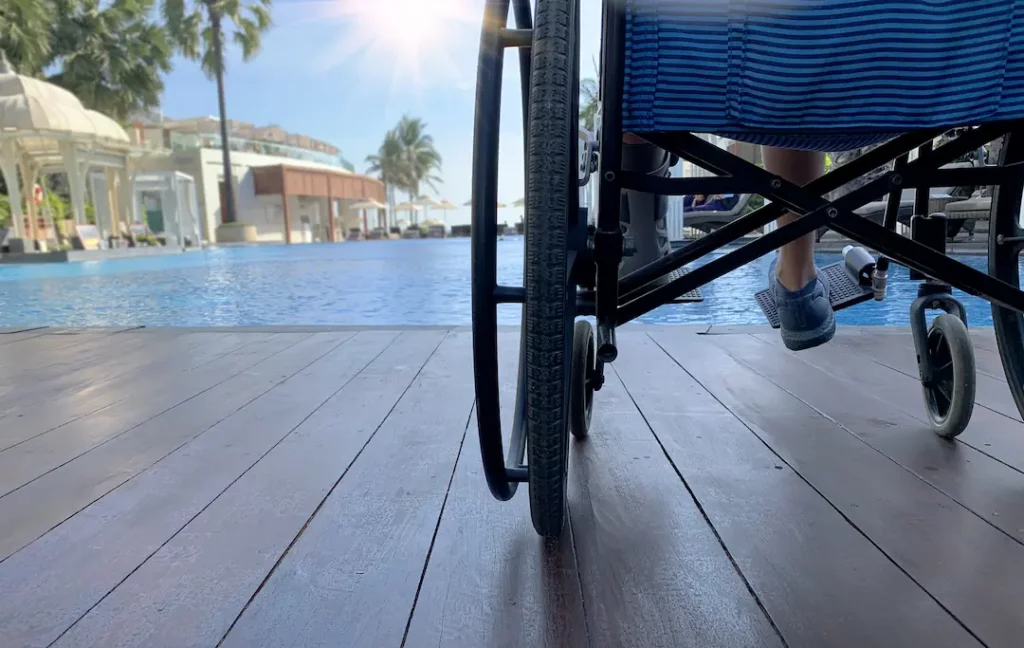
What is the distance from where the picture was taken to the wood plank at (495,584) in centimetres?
61

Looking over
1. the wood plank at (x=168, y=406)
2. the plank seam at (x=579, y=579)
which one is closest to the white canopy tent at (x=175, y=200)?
the wood plank at (x=168, y=406)

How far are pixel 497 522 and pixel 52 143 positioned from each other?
13.6 m

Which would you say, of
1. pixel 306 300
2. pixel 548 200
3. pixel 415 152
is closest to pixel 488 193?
pixel 548 200

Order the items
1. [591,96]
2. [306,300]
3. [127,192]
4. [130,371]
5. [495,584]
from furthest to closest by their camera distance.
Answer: [127,192] → [591,96] → [306,300] → [130,371] → [495,584]

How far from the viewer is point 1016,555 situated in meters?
0.73

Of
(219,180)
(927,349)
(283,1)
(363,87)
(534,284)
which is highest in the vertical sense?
(363,87)

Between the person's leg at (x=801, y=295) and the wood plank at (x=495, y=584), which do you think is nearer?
the wood plank at (x=495, y=584)

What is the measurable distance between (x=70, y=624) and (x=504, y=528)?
46 cm

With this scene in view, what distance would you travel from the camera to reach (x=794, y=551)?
76 centimetres

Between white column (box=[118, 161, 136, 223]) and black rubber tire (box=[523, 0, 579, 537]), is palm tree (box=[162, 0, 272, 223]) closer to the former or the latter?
white column (box=[118, 161, 136, 223])

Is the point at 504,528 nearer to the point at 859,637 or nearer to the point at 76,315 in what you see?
the point at 859,637

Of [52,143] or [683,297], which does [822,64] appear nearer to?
[683,297]

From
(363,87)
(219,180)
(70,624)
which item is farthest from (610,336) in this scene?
(363,87)

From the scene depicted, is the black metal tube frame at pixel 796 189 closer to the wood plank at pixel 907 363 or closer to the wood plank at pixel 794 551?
the wood plank at pixel 794 551
